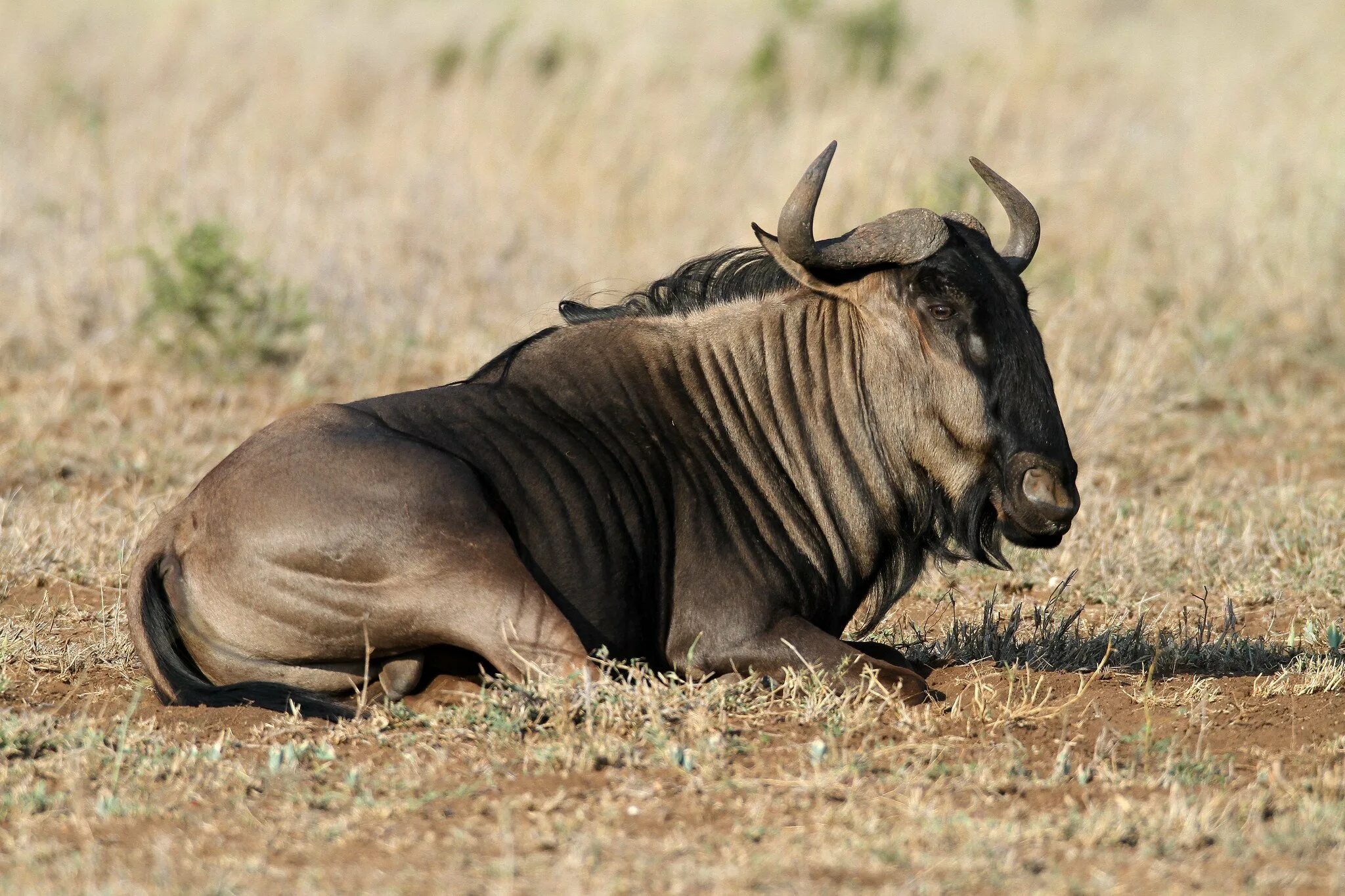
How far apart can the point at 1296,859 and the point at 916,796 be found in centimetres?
83

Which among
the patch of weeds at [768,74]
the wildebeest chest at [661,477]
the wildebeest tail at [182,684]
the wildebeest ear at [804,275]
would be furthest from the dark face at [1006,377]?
the patch of weeds at [768,74]

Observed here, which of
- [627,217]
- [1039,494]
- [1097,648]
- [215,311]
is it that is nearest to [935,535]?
[1039,494]

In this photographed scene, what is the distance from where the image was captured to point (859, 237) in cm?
503

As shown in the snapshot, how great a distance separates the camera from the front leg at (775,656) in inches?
187

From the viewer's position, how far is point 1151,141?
534 inches

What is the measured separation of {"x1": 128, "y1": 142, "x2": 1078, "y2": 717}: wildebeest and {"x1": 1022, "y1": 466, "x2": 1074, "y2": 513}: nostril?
10 mm

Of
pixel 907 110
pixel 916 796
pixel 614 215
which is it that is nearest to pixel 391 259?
pixel 614 215

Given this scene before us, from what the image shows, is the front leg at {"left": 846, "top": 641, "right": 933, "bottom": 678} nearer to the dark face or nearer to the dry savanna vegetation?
the dry savanna vegetation

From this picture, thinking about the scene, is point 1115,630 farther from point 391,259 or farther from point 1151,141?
point 1151,141

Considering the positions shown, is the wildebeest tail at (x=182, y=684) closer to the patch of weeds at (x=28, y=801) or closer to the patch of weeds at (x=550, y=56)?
the patch of weeds at (x=28, y=801)

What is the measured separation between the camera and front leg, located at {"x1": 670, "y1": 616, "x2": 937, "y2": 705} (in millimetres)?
4746

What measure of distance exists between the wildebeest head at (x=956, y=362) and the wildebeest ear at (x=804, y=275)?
0.5 inches

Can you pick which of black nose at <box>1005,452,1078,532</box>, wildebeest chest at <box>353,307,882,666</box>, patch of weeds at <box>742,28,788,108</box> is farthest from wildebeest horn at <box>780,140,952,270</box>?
patch of weeds at <box>742,28,788,108</box>

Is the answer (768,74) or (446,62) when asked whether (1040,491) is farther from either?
(446,62)
